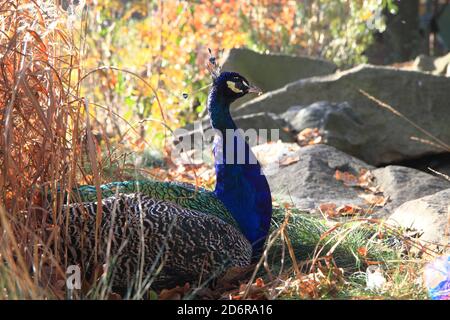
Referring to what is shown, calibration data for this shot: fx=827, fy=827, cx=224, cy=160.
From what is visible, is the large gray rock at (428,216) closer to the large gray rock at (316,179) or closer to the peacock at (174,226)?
the large gray rock at (316,179)

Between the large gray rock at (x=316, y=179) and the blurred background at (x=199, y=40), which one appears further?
the blurred background at (x=199, y=40)

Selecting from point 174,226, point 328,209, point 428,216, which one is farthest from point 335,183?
point 174,226

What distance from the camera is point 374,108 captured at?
271 inches

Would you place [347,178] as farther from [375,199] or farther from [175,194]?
[175,194]

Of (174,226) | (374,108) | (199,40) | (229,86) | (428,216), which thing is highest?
(199,40)

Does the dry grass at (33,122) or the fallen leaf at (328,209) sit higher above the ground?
the dry grass at (33,122)

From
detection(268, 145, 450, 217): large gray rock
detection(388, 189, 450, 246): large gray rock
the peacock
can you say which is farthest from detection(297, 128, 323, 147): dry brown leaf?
the peacock

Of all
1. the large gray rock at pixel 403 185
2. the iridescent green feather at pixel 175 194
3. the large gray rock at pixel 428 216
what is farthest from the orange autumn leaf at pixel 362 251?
the large gray rock at pixel 403 185

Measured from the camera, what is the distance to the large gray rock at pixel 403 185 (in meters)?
5.23

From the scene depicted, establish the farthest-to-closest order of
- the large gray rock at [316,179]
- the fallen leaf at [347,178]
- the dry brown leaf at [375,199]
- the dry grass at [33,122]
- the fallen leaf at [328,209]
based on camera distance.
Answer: the fallen leaf at [347,178] → the large gray rock at [316,179] → the dry brown leaf at [375,199] → the fallen leaf at [328,209] → the dry grass at [33,122]

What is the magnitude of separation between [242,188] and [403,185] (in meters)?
1.81

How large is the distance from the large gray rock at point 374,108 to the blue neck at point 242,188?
255 centimetres

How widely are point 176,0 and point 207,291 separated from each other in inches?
210

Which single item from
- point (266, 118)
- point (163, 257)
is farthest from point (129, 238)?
point (266, 118)
